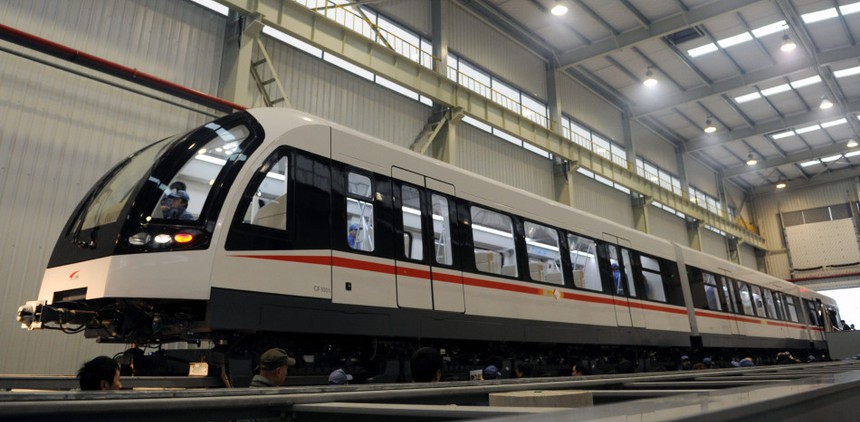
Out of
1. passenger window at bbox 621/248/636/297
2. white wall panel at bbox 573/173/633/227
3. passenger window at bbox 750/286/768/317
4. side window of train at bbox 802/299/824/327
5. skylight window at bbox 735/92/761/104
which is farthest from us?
skylight window at bbox 735/92/761/104

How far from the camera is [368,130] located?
15297 millimetres

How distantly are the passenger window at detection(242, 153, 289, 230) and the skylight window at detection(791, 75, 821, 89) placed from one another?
26.7 metres

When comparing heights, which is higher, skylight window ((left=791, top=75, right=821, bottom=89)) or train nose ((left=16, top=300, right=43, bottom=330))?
skylight window ((left=791, top=75, right=821, bottom=89))

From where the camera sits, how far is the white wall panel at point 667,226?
27.6 metres

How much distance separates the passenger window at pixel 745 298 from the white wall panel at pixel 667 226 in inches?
386

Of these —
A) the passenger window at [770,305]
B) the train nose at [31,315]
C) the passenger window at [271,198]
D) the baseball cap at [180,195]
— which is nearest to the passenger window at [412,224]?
the passenger window at [271,198]

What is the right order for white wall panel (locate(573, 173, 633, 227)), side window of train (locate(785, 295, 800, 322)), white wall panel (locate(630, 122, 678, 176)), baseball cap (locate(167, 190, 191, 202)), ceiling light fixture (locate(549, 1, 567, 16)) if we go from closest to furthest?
baseball cap (locate(167, 190, 191, 202))
ceiling light fixture (locate(549, 1, 567, 16))
side window of train (locate(785, 295, 800, 322))
white wall panel (locate(573, 173, 633, 227))
white wall panel (locate(630, 122, 678, 176))

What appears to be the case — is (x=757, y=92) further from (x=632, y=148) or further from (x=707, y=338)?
(x=707, y=338)

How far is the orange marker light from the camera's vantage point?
518cm

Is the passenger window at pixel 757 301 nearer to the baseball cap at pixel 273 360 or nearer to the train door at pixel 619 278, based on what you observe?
the train door at pixel 619 278

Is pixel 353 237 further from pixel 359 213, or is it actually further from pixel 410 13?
pixel 410 13

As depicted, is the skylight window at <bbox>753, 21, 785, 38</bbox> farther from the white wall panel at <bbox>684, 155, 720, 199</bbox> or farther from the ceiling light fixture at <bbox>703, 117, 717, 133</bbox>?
the white wall panel at <bbox>684, 155, 720, 199</bbox>

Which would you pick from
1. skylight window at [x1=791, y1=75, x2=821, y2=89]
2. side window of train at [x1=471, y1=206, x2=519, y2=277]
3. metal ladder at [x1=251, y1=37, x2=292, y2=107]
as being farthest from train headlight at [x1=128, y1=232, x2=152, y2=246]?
skylight window at [x1=791, y1=75, x2=821, y2=89]

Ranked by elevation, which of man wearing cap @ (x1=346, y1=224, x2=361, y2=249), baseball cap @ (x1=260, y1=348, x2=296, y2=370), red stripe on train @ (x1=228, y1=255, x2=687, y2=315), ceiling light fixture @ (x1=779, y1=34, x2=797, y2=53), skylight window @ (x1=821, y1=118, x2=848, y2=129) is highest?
skylight window @ (x1=821, y1=118, x2=848, y2=129)
